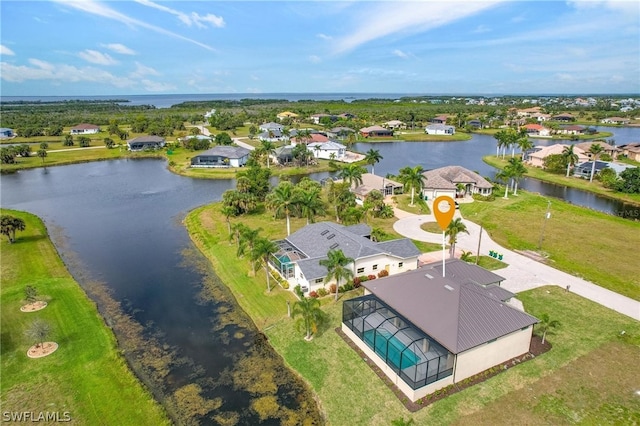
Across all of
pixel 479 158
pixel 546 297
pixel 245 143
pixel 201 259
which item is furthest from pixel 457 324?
pixel 245 143

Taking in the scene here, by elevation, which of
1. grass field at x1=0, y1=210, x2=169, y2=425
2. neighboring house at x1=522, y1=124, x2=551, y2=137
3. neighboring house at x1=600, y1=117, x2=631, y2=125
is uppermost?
neighboring house at x1=600, y1=117, x2=631, y2=125

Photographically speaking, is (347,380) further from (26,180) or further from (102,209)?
(26,180)

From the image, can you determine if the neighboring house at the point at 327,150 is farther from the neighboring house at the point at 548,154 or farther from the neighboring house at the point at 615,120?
the neighboring house at the point at 615,120

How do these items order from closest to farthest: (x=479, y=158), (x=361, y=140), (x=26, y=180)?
(x=26, y=180) → (x=479, y=158) → (x=361, y=140)

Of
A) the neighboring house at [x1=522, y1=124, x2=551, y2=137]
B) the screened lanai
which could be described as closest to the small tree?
the screened lanai

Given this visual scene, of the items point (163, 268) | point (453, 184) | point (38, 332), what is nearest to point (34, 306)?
point (38, 332)

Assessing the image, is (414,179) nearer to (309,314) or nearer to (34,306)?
(309,314)

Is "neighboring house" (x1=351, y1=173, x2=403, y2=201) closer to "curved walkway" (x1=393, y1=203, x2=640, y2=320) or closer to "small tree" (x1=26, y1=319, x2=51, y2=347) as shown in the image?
"curved walkway" (x1=393, y1=203, x2=640, y2=320)
